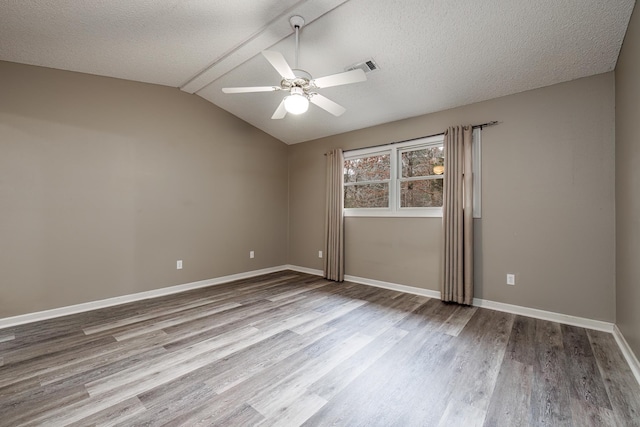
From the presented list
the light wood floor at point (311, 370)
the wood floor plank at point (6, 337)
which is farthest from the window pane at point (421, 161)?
the wood floor plank at point (6, 337)

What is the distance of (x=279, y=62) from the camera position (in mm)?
2176

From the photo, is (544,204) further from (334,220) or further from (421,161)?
(334,220)

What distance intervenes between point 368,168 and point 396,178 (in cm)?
56

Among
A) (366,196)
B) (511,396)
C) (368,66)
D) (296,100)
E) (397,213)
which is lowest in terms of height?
(511,396)

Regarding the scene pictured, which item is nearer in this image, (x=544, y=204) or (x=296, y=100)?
(x=296, y=100)

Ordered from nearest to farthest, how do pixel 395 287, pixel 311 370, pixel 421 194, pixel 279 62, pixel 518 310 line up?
pixel 311 370 → pixel 279 62 → pixel 518 310 → pixel 421 194 → pixel 395 287

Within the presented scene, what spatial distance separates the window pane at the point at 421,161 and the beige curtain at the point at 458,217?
282 mm

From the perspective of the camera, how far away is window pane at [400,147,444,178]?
394 cm

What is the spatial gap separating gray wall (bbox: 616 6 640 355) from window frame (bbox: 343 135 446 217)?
1702 mm

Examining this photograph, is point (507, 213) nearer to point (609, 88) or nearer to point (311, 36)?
point (609, 88)

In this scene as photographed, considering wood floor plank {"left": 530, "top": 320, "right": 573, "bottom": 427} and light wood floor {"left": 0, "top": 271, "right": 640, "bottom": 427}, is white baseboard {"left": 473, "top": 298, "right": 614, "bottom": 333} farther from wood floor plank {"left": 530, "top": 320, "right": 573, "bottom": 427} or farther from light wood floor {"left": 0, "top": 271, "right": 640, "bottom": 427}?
wood floor plank {"left": 530, "top": 320, "right": 573, "bottom": 427}

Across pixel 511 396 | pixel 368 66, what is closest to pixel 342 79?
pixel 368 66

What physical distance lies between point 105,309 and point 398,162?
4.46 metres

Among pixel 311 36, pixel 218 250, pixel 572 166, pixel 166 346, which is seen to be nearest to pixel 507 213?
pixel 572 166
